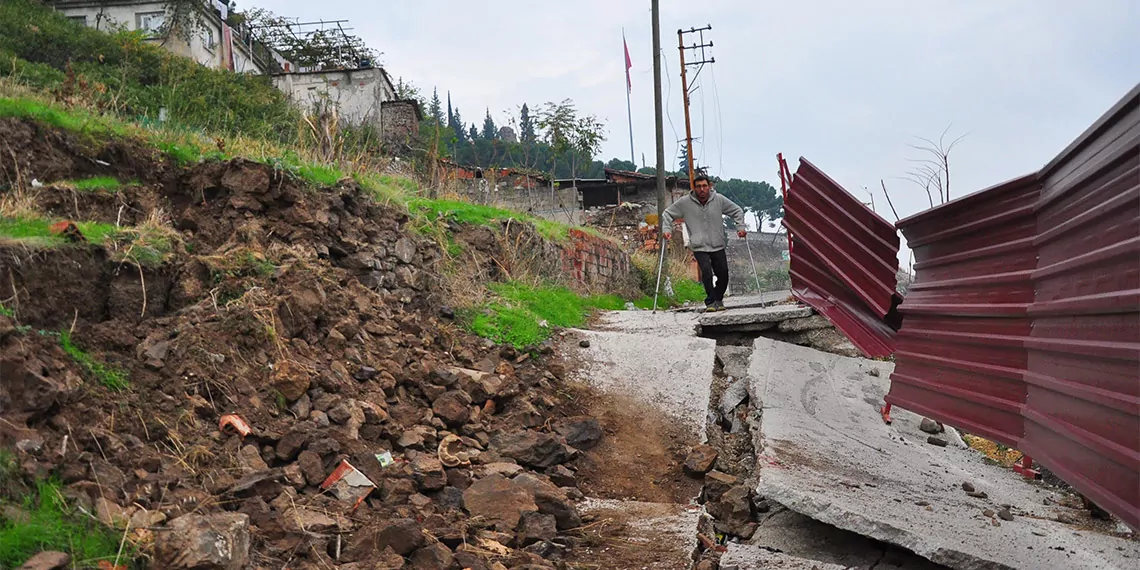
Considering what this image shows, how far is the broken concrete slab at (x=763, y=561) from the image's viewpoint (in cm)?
301

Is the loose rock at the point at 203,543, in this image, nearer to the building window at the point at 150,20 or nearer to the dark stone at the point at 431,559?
the dark stone at the point at 431,559

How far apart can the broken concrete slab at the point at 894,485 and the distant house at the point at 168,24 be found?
2295cm

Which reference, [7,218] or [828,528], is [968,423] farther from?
[7,218]

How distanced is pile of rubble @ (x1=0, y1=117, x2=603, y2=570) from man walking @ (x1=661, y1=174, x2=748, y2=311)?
11.6 feet

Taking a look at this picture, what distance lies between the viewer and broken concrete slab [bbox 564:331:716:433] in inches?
211

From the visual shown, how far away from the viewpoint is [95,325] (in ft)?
11.7

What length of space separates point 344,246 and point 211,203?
917 millimetres

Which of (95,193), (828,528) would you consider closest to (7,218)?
(95,193)

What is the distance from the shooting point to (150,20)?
2495 cm

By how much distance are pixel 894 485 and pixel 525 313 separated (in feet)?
11.3

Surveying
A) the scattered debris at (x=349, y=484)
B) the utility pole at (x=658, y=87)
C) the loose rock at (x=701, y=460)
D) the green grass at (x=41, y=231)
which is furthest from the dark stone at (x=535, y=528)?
the utility pole at (x=658, y=87)

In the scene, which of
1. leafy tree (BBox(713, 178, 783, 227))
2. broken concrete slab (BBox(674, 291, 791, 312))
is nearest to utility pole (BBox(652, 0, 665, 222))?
broken concrete slab (BBox(674, 291, 791, 312))

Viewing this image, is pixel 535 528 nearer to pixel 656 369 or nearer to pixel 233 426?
pixel 233 426

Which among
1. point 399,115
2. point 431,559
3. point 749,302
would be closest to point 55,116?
point 431,559
